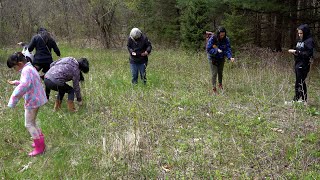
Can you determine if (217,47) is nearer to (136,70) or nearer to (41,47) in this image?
(136,70)

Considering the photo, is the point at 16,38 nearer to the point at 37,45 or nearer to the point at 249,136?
the point at 37,45

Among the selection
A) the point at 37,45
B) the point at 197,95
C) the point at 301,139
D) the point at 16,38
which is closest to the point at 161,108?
the point at 197,95

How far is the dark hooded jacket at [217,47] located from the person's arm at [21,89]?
15.3 feet

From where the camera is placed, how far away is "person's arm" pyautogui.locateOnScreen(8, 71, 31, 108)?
4.50 meters

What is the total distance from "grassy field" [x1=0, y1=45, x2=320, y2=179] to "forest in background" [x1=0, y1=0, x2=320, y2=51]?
798 centimetres

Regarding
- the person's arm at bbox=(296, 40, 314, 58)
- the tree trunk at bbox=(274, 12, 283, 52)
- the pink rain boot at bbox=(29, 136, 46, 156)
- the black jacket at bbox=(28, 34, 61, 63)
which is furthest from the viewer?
the tree trunk at bbox=(274, 12, 283, 52)

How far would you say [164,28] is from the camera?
2211cm

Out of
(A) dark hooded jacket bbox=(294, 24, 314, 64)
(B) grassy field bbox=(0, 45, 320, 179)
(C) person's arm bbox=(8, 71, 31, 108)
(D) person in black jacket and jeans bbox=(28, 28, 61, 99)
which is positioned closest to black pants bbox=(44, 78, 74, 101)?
(B) grassy field bbox=(0, 45, 320, 179)

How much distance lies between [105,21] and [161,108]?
53.4 ft

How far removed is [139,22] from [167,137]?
19.0 metres

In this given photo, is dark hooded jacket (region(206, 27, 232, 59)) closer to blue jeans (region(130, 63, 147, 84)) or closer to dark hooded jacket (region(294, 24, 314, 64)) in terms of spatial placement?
dark hooded jacket (region(294, 24, 314, 64))

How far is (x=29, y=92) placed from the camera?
4648 mm

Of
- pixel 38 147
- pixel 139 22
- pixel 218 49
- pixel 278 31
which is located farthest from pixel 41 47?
pixel 139 22

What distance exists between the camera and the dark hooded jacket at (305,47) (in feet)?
22.0
